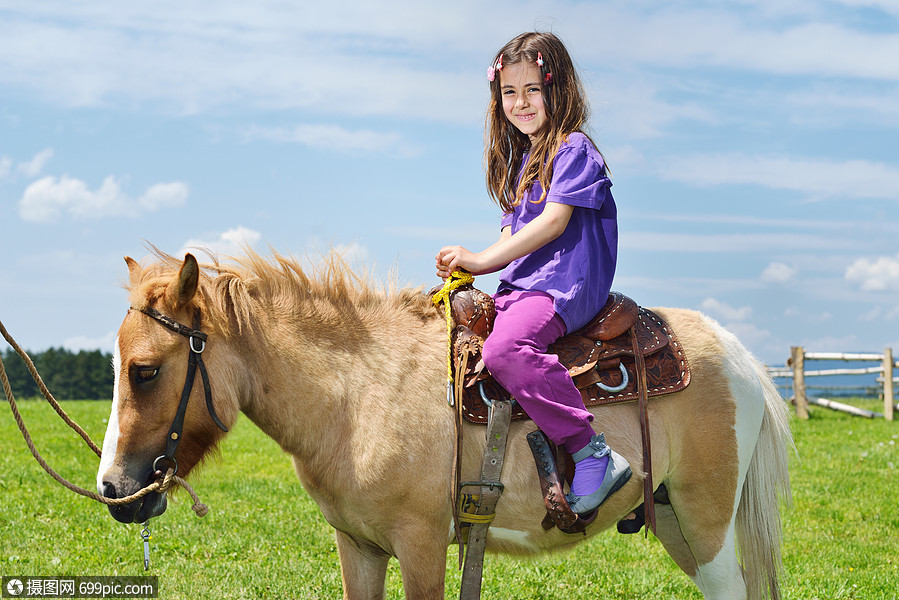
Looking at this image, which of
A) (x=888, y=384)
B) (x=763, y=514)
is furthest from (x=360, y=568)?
(x=888, y=384)

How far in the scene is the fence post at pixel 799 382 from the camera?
1798 centimetres

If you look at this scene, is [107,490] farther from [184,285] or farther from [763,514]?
[763,514]

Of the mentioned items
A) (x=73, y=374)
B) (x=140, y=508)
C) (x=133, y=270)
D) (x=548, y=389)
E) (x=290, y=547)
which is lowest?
(x=73, y=374)

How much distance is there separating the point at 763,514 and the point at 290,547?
171 inches

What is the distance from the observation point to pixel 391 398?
3496 millimetres

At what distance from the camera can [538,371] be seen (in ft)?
11.1

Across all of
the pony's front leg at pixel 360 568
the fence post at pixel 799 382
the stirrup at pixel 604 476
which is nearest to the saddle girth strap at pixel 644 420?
the stirrup at pixel 604 476

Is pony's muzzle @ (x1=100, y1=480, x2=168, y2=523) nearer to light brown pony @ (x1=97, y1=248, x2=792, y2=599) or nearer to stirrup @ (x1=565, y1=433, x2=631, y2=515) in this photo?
light brown pony @ (x1=97, y1=248, x2=792, y2=599)

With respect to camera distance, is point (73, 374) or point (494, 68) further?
point (73, 374)

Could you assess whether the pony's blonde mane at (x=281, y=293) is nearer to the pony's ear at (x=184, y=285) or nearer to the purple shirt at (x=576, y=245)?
the pony's ear at (x=184, y=285)

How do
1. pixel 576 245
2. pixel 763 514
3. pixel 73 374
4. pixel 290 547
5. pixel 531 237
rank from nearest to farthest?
pixel 531 237
pixel 576 245
pixel 763 514
pixel 290 547
pixel 73 374

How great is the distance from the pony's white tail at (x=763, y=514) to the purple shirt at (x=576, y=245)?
4.48 ft

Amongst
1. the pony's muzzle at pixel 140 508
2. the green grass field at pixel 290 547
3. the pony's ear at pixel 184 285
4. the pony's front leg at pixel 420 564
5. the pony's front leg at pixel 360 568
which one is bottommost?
the green grass field at pixel 290 547

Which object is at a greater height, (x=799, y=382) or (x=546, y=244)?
(x=546, y=244)
